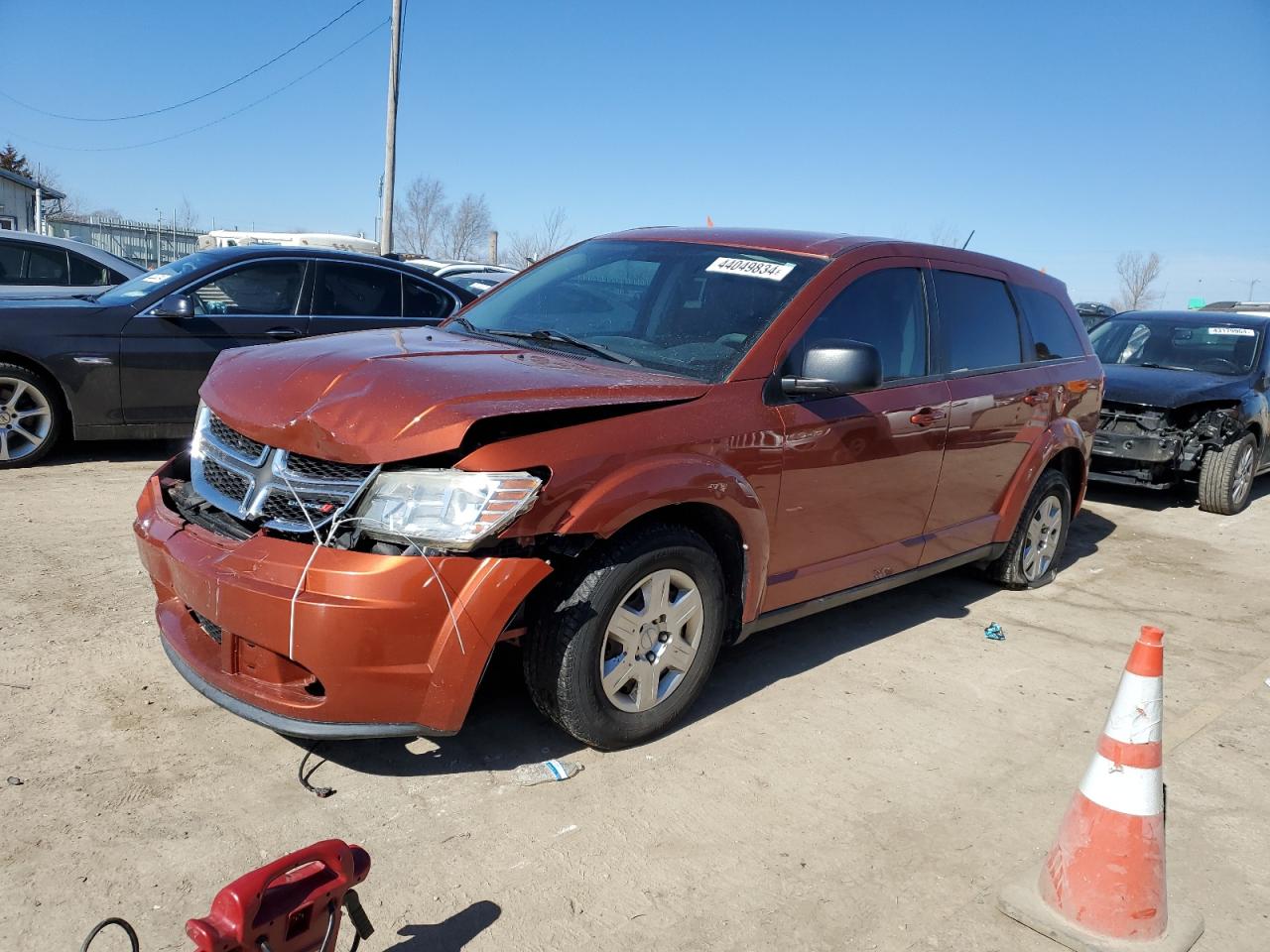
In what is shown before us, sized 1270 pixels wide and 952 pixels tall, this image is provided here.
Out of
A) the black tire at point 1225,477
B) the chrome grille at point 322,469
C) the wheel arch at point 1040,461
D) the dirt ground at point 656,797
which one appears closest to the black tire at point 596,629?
the dirt ground at point 656,797

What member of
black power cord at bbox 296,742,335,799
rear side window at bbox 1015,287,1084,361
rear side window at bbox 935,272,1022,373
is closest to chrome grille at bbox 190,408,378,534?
black power cord at bbox 296,742,335,799

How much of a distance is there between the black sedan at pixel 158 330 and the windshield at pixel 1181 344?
6.69m

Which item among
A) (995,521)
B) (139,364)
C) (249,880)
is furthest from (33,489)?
(995,521)

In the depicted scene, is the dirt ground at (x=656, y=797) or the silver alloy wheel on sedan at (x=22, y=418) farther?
the silver alloy wheel on sedan at (x=22, y=418)

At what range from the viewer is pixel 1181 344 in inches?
370

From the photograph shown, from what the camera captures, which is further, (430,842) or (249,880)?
(430,842)

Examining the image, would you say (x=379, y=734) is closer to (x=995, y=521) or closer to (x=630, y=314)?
(x=630, y=314)

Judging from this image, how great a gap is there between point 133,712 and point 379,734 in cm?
116

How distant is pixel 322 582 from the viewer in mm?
2768

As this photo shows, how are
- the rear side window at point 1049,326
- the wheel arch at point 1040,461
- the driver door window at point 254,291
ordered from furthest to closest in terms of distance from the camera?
the driver door window at point 254,291, the rear side window at point 1049,326, the wheel arch at point 1040,461

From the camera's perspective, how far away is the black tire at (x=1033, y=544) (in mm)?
5570

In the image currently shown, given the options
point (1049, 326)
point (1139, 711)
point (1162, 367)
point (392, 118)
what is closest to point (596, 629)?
point (1139, 711)

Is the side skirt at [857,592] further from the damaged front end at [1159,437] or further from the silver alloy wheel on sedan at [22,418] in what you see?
the silver alloy wheel on sedan at [22,418]

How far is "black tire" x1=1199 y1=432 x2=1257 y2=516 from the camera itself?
8430mm
